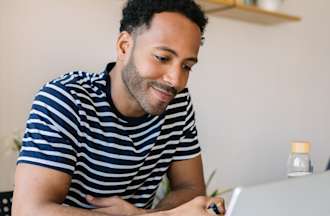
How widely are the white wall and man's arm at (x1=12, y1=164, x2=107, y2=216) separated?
829 millimetres

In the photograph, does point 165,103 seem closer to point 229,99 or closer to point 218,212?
point 218,212

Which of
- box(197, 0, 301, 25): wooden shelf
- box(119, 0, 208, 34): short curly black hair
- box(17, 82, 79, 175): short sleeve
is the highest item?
box(197, 0, 301, 25): wooden shelf

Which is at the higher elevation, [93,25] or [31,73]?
[93,25]

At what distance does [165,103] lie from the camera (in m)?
1.23

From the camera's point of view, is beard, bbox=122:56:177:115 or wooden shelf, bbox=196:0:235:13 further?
wooden shelf, bbox=196:0:235:13

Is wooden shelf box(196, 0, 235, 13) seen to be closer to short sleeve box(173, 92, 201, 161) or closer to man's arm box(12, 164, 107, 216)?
short sleeve box(173, 92, 201, 161)

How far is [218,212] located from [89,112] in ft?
1.33

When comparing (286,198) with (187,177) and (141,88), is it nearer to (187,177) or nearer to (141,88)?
(141,88)

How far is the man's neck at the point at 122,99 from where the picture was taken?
126 cm

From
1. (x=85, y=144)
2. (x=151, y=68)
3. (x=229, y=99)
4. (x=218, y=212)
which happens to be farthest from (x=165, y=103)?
(x=229, y=99)

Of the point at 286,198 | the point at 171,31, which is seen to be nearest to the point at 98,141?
the point at 171,31

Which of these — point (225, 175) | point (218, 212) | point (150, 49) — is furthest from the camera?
point (225, 175)

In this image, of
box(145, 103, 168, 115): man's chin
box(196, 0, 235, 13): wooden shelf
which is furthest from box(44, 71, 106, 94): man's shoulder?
box(196, 0, 235, 13): wooden shelf

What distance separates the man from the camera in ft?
A: 3.56
